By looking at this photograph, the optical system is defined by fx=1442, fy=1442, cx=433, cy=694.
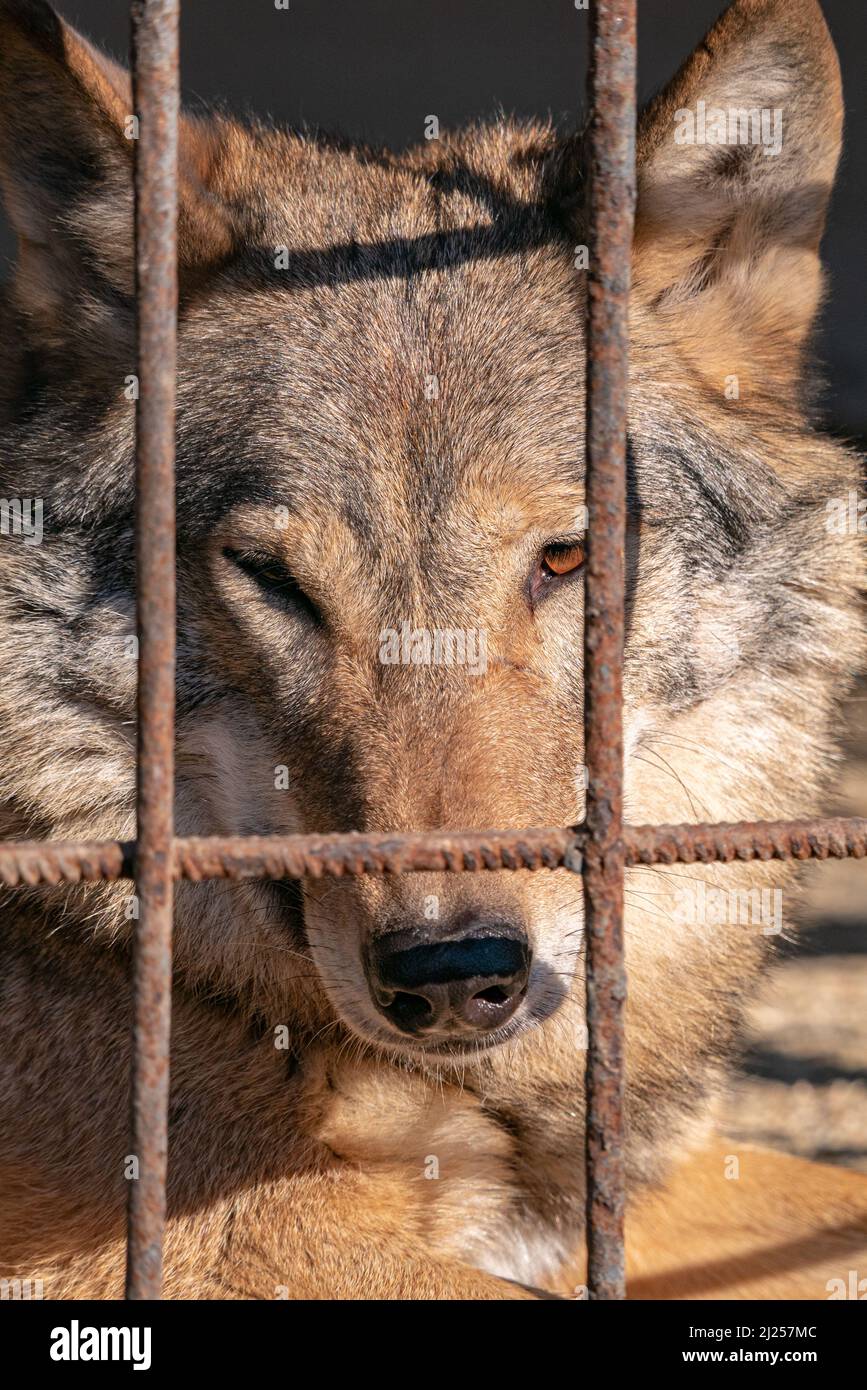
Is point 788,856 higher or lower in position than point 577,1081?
higher

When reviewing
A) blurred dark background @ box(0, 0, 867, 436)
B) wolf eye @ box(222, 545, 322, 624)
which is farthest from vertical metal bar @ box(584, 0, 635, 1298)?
blurred dark background @ box(0, 0, 867, 436)

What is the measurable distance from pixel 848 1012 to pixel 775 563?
2.33 meters

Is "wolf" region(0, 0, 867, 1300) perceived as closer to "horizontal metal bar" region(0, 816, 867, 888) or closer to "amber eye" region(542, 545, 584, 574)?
"amber eye" region(542, 545, 584, 574)

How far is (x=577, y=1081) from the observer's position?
3061 millimetres

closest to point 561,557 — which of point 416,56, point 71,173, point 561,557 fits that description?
point 561,557

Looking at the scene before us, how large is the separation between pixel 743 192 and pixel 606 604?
1358 mm

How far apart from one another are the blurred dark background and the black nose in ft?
17.1

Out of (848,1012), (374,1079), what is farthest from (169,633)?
(848,1012)

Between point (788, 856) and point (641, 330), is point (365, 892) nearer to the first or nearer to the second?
point (788, 856)

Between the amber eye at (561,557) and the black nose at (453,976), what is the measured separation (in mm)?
716

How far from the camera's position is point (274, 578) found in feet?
8.53

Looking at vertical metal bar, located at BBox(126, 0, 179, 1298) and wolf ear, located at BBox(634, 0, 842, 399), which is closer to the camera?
vertical metal bar, located at BBox(126, 0, 179, 1298)

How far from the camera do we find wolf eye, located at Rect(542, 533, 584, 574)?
2570 mm

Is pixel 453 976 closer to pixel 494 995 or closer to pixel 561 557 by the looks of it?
pixel 494 995
